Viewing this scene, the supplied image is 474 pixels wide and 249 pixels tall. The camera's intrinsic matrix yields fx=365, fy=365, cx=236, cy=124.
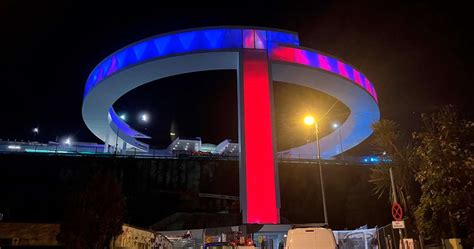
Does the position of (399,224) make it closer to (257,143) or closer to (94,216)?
(94,216)

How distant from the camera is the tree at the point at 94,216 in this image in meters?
15.5

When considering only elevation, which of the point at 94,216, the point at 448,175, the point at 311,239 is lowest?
the point at 311,239

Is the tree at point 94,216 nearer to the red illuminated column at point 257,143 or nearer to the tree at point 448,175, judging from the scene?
the red illuminated column at point 257,143

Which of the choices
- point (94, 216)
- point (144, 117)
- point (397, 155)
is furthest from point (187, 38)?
point (144, 117)

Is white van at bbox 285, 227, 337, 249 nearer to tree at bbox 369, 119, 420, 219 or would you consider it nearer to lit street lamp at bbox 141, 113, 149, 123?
tree at bbox 369, 119, 420, 219

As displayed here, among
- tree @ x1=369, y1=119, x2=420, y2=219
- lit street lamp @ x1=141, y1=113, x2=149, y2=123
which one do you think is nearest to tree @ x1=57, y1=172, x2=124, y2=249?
tree @ x1=369, y1=119, x2=420, y2=219

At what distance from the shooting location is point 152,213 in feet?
146

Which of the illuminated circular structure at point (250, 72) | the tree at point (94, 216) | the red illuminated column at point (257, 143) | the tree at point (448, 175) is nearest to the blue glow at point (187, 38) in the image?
the illuminated circular structure at point (250, 72)

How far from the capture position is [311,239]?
Result: 10.8m

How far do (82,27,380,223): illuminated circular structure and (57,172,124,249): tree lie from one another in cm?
1003

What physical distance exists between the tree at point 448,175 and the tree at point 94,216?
13.0 m

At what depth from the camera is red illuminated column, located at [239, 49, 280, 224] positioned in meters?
24.6

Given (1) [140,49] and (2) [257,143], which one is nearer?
(2) [257,143]

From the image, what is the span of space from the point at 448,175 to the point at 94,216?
566 inches
